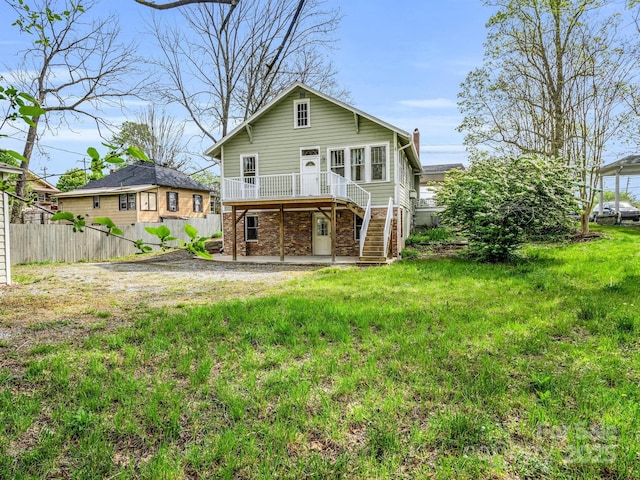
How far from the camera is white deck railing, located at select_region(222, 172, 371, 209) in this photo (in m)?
14.4

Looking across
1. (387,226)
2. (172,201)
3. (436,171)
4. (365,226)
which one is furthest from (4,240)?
(436,171)

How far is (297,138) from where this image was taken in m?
16.0

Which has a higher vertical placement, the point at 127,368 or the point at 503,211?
the point at 503,211

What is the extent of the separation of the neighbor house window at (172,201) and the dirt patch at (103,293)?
14298 millimetres

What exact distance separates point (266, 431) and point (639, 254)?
Answer: 12166 mm

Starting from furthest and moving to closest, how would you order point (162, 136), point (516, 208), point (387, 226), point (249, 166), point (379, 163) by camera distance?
point (162, 136)
point (249, 166)
point (379, 163)
point (387, 226)
point (516, 208)

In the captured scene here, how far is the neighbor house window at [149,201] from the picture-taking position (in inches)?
1005

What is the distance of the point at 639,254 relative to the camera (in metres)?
10.8

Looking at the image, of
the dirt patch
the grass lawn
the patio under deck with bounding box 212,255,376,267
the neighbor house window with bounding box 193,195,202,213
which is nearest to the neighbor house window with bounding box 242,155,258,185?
the patio under deck with bounding box 212,255,376,267

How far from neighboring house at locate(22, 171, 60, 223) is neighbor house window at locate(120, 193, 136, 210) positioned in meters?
3.65

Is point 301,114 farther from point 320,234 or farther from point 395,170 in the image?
point 320,234

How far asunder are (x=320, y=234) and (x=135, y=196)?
49.8ft

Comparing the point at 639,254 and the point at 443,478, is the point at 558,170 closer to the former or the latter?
the point at 639,254

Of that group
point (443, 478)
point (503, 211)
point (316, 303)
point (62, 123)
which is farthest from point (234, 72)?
point (443, 478)
